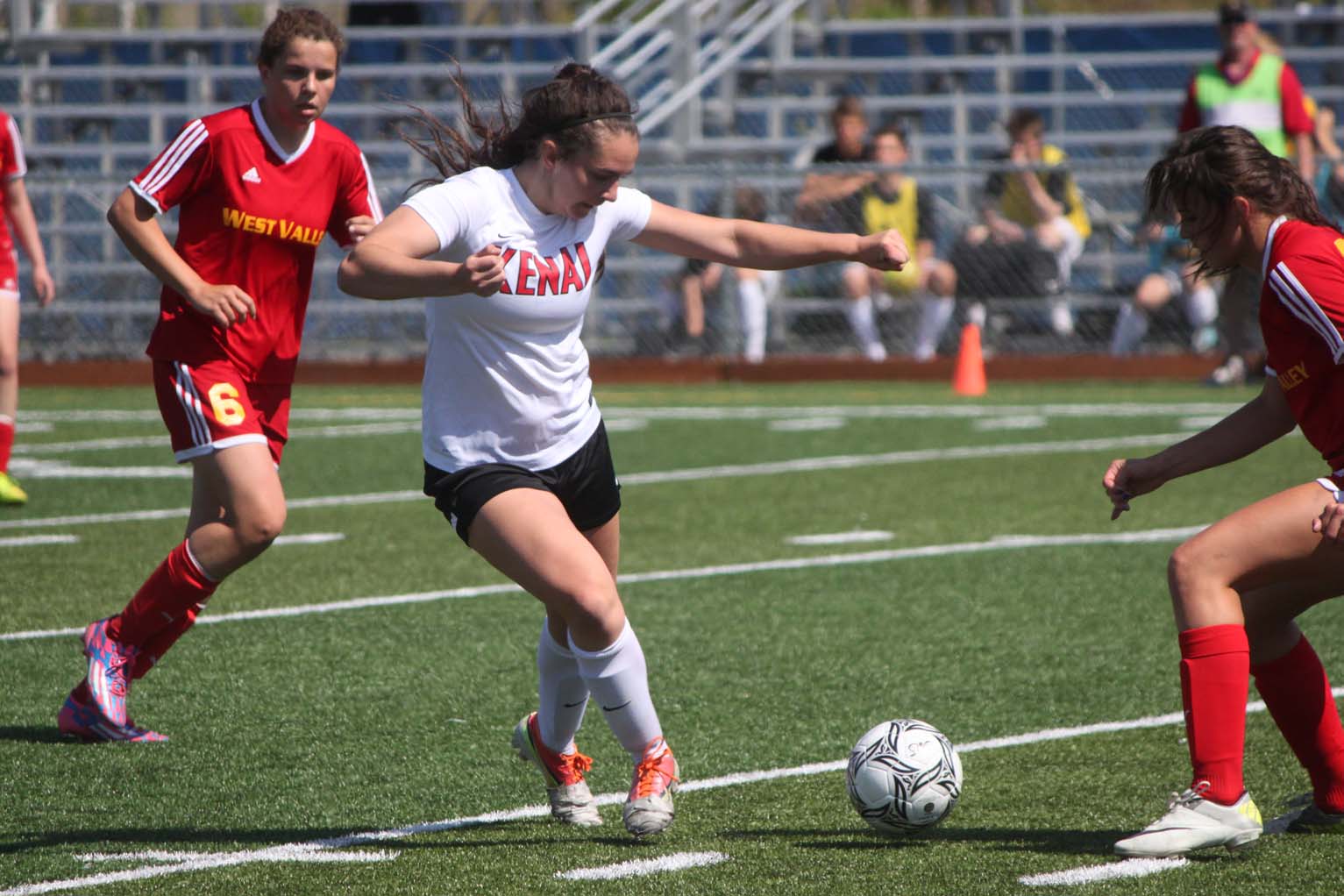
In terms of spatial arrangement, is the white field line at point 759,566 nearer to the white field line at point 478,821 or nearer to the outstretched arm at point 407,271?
the white field line at point 478,821

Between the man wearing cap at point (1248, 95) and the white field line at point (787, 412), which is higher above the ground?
the man wearing cap at point (1248, 95)

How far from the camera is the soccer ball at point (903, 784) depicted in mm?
4254

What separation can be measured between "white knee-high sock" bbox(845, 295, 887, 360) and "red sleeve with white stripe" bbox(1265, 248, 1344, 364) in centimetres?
1293

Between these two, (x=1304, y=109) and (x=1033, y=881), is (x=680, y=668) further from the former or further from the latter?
(x=1304, y=109)

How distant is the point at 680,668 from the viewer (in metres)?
6.14

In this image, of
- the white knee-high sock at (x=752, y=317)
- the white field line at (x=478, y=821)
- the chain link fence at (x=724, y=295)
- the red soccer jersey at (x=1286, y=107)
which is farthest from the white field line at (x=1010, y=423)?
the white field line at (x=478, y=821)

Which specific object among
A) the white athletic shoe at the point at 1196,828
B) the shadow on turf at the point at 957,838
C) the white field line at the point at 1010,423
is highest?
the white athletic shoe at the point at 1196,828

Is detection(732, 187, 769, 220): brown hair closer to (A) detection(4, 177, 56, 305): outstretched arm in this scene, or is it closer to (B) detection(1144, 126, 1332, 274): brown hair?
(A) detection(4, 177, 56, 305): outstretched arm

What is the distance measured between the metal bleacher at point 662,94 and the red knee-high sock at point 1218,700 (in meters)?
12.9

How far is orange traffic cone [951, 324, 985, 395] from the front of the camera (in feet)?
50.1

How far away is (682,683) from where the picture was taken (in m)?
5.95

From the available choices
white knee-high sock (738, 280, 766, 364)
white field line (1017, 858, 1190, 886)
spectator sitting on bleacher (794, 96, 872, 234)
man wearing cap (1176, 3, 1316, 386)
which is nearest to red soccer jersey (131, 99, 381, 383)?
white field line (1017, 858, 1190, 886)

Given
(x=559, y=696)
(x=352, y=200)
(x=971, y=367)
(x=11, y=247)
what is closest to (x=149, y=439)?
(x=11, y=247)

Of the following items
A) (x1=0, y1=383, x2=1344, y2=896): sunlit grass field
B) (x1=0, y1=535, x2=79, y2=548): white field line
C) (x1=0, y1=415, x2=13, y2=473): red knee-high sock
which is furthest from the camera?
(x1=0, y1=415, x2=13, y2=473): red knee-high sock
